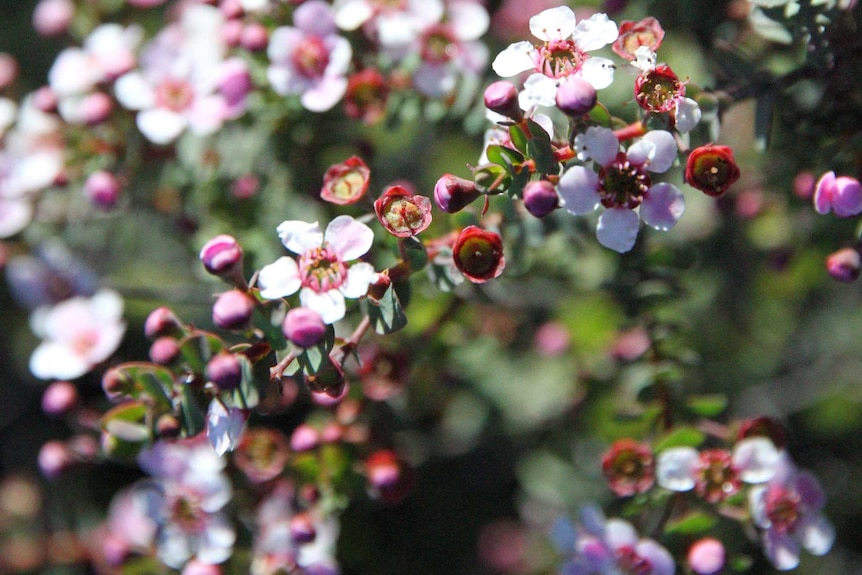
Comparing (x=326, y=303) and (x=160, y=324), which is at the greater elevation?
(x=326, y=303)

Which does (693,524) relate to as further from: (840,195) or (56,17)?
(56,17)

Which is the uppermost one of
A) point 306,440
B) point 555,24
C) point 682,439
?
point 555,24

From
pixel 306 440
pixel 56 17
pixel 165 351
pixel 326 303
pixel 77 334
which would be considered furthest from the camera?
pixel 56 17

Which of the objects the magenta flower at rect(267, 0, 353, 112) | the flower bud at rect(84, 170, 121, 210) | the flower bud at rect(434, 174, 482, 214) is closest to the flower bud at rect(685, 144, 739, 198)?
the flower bud at rect(434, 174, 482, 214)

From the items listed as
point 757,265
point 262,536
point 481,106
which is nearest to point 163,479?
point 262,536

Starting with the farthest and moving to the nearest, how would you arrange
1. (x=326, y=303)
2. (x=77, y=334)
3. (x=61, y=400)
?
(x=77, y=334) < (x=61, y=400) < (x=326, y=303)

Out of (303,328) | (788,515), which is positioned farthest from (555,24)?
(788,515)

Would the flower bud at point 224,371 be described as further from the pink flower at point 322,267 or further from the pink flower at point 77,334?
the pink flower at point 77,334
